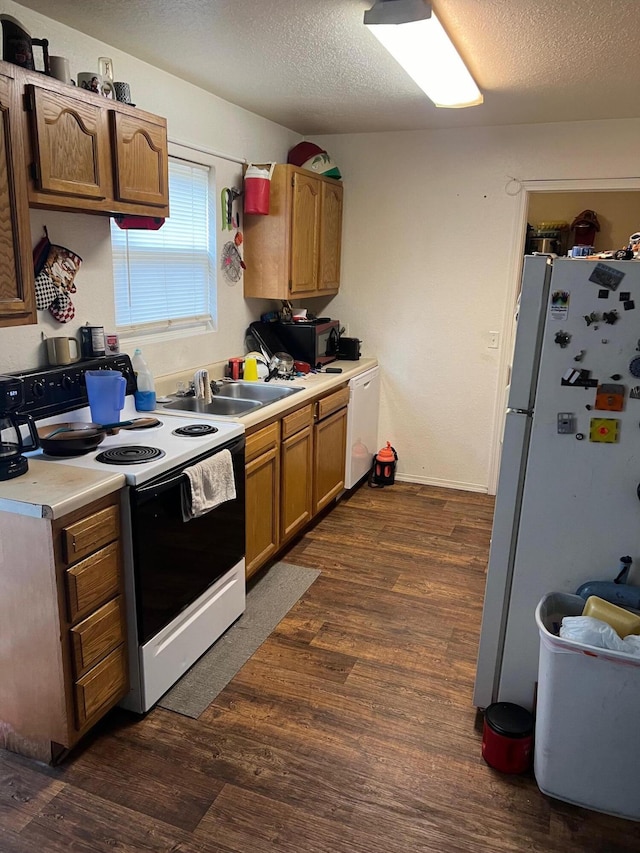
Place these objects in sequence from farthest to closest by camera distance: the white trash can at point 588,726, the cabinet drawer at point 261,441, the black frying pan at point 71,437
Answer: the cabinet drawer at point 261,441
the black frying pan at point 71,437
the white trash can at point 588,726

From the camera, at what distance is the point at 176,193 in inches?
129

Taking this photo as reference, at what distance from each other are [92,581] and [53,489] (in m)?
0.31

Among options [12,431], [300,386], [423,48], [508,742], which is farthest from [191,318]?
[508,742]

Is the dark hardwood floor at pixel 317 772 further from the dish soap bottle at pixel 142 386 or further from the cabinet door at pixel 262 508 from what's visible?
the dish soap bottle at pixel 142 386

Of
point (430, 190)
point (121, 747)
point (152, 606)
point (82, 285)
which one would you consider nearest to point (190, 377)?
point (82, 285)

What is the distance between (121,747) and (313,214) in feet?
10.5

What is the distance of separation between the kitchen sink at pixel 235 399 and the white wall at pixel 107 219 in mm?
235

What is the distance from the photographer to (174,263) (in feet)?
11.0

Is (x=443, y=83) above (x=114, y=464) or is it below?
above

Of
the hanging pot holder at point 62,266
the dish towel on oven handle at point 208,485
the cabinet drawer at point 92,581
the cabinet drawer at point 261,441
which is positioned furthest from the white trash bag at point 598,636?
the hanging pot holder at point 62,266

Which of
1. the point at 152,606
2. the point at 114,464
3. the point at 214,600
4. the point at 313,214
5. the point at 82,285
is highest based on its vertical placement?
the point at 313,214

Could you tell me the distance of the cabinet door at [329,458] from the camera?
12.1 ft

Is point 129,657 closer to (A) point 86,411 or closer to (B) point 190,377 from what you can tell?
(A) point 86,411

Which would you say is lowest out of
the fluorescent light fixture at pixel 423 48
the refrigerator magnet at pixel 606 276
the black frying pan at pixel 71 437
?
the black frying pan at pixel 71 437
